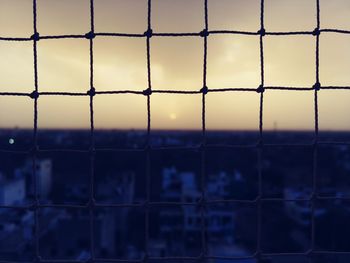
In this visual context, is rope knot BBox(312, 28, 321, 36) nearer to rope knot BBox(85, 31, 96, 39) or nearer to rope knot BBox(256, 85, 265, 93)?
rope knot BBox(256, 85, 265, 93)

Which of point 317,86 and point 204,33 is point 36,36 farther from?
point 317,86

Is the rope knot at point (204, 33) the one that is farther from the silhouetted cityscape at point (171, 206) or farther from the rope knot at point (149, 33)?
the silhouetted cityscape at point (171, 206)

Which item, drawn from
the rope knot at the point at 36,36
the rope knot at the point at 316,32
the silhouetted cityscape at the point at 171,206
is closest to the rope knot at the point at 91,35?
the rope knot at the point at 36,36

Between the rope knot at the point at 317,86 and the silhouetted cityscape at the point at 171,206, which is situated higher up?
the rope knot at the point at 317,86

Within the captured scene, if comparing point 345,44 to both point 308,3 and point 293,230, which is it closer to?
point 308,3

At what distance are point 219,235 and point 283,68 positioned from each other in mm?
4695

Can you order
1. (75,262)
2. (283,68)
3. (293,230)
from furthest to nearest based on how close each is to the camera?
(293,230), (283,68), (75,262)

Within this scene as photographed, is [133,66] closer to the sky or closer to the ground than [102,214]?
closer to the sky

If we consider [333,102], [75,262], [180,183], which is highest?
[333,102]

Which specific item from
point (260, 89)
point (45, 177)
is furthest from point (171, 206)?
point (260, 89)

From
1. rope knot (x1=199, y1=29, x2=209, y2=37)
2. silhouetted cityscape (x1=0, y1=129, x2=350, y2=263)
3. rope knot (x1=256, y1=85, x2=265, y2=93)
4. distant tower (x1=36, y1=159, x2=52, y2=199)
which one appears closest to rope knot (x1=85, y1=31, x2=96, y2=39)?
rope knot (x1=199, y1=29, x2=209, y2=37)

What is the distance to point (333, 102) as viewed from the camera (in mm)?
1629

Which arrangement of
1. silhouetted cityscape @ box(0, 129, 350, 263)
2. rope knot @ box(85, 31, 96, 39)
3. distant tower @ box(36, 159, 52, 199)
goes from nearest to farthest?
rope knot @ box(85, 31, 96, 39)
silhouetted cityscape @ box(0, 129, 350, 263)
distant tower @ box(36, 159, 52, 199)

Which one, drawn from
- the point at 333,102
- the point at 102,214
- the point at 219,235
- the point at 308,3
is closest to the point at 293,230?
the point at 219,235
